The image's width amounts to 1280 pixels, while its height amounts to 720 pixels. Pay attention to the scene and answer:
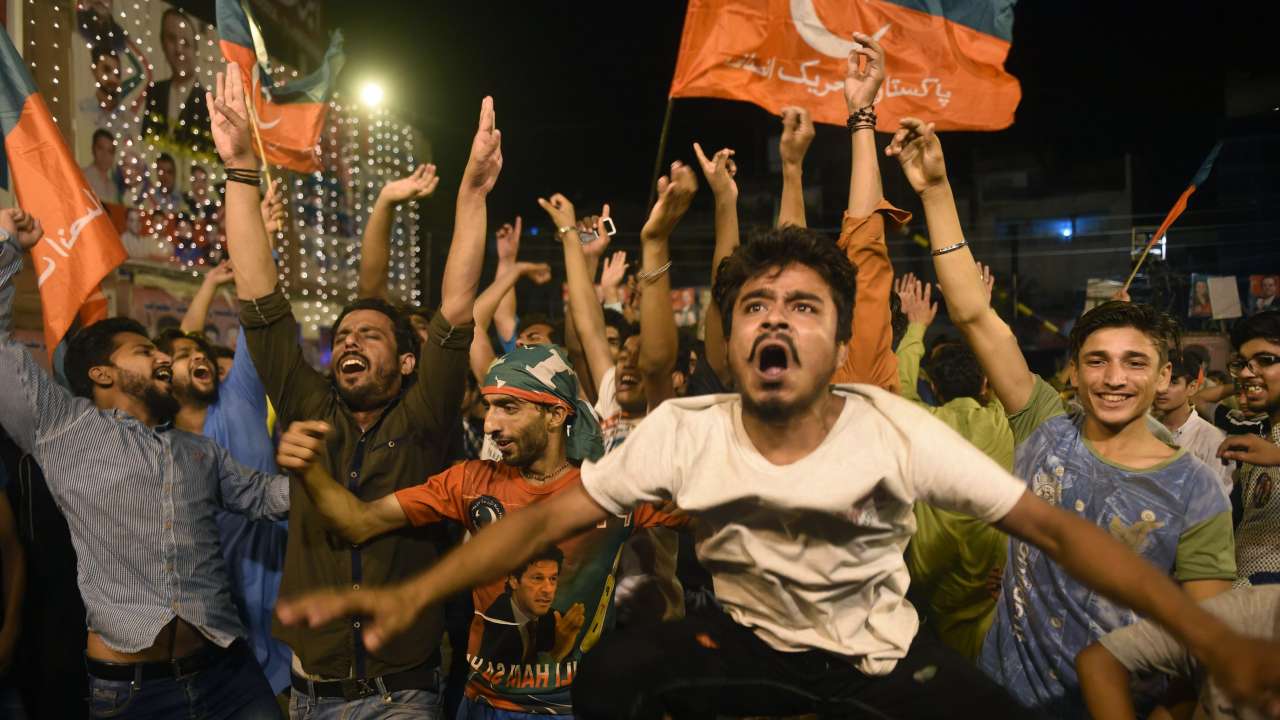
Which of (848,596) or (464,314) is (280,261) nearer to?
(464,314)

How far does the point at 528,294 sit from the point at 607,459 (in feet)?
→ 61.5

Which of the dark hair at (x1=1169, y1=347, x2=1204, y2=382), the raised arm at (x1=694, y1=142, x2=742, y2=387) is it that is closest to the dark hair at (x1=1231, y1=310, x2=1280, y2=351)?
the dark hair at (x1=1169, y1=347, x2=1204, y2=382)

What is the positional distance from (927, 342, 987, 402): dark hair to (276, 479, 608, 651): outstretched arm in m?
3.07

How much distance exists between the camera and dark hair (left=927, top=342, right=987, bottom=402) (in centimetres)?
500

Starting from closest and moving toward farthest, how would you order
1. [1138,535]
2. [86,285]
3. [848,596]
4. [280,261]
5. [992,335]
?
[848,596] → [1138,535] → [992,335] → [86,285] → [280,261]

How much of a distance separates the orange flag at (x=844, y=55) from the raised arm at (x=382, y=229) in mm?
2631

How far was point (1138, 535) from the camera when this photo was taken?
2977 mm

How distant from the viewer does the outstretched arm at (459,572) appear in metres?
2.32

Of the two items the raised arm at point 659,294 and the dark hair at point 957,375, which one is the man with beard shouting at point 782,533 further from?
the dark hair at point 957,375

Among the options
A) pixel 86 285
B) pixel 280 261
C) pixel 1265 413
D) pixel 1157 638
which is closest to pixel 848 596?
pixel 1157 638

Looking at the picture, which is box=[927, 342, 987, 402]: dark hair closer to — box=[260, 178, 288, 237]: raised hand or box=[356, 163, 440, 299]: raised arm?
box=[356, 163, 440, 299]: raised arm

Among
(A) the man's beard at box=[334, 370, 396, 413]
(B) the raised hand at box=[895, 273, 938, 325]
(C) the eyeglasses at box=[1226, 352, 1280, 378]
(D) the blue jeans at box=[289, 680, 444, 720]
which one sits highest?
(B) the raised hand at box=[895, 273, 938, 325]

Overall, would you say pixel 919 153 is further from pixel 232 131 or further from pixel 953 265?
pixel 232 131

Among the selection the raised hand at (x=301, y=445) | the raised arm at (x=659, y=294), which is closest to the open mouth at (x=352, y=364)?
the raised hand at (x=301, y=445)
